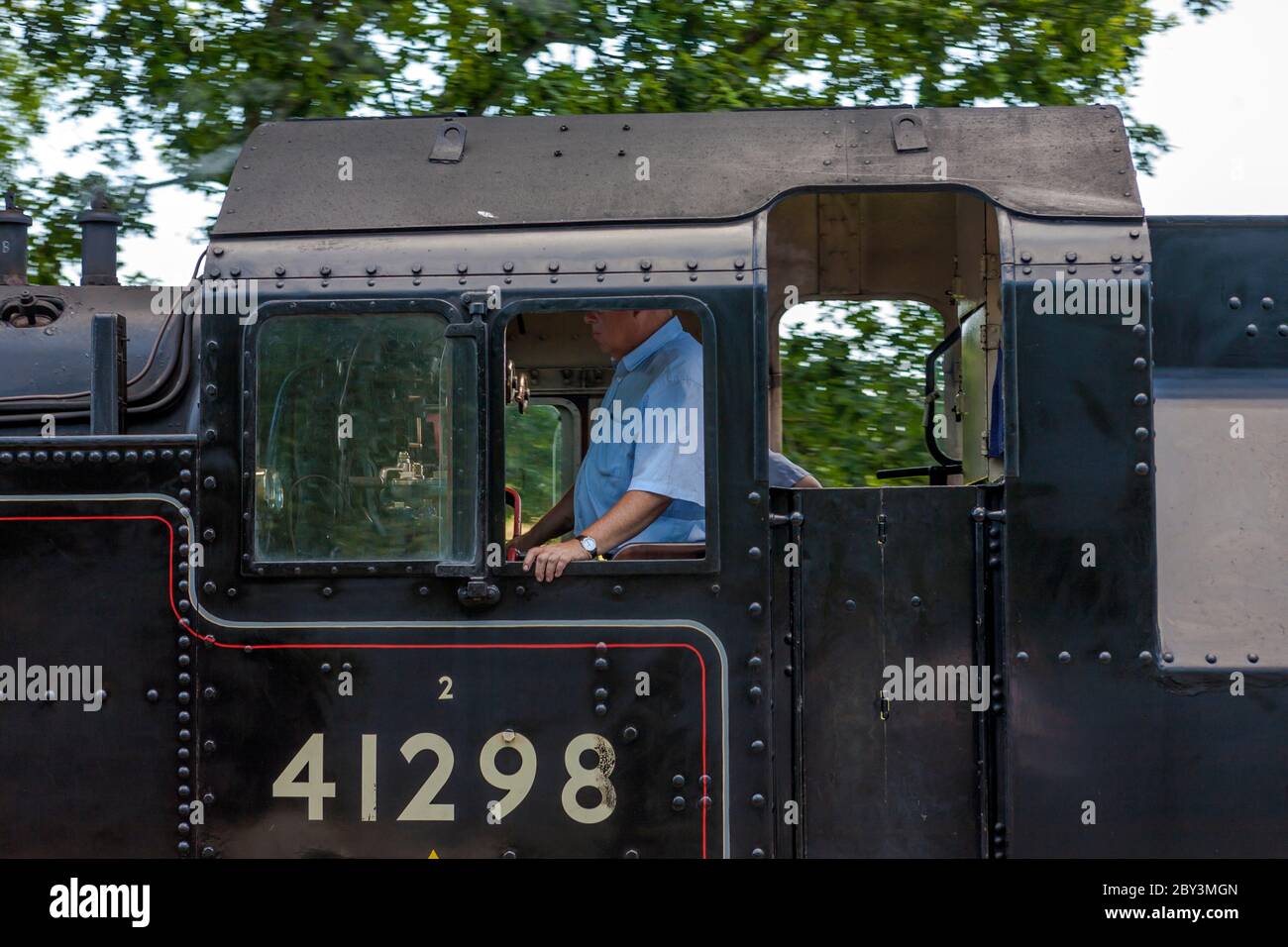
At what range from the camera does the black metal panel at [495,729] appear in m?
3.34

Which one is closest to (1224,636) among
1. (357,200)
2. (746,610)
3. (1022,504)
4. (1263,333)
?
(1022,504)

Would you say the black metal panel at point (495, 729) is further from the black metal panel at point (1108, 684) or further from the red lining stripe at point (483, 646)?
the black metal panel at point (1108, 684)

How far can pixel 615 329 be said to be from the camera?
12.3 feet

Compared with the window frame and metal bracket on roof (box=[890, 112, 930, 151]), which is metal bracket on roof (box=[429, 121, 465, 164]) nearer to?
the window frame

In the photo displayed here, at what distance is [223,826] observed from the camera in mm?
3410

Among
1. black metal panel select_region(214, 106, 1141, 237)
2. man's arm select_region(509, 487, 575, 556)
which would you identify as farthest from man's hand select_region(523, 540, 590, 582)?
black metal panel select_region(214, 106, 1141, 237)

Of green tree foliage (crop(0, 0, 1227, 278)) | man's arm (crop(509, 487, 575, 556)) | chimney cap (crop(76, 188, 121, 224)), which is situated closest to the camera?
man's arm (crop(509, 487, 575, 556))

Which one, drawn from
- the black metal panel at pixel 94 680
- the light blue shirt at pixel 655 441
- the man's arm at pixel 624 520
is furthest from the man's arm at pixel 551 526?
the black metal panel at pixel 94 680

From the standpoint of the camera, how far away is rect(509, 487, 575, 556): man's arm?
398 centimetres

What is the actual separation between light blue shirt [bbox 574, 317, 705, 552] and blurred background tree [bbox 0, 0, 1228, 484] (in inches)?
138

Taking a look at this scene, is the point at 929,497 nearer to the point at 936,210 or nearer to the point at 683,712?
the point at 683,712

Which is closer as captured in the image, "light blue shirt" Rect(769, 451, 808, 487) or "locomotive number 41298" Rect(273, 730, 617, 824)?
"locomotive number 41298" Rect(273, 730, 617, 824)

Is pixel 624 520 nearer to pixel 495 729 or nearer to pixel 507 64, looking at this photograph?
pixel 495 729

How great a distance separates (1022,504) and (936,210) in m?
1.41
